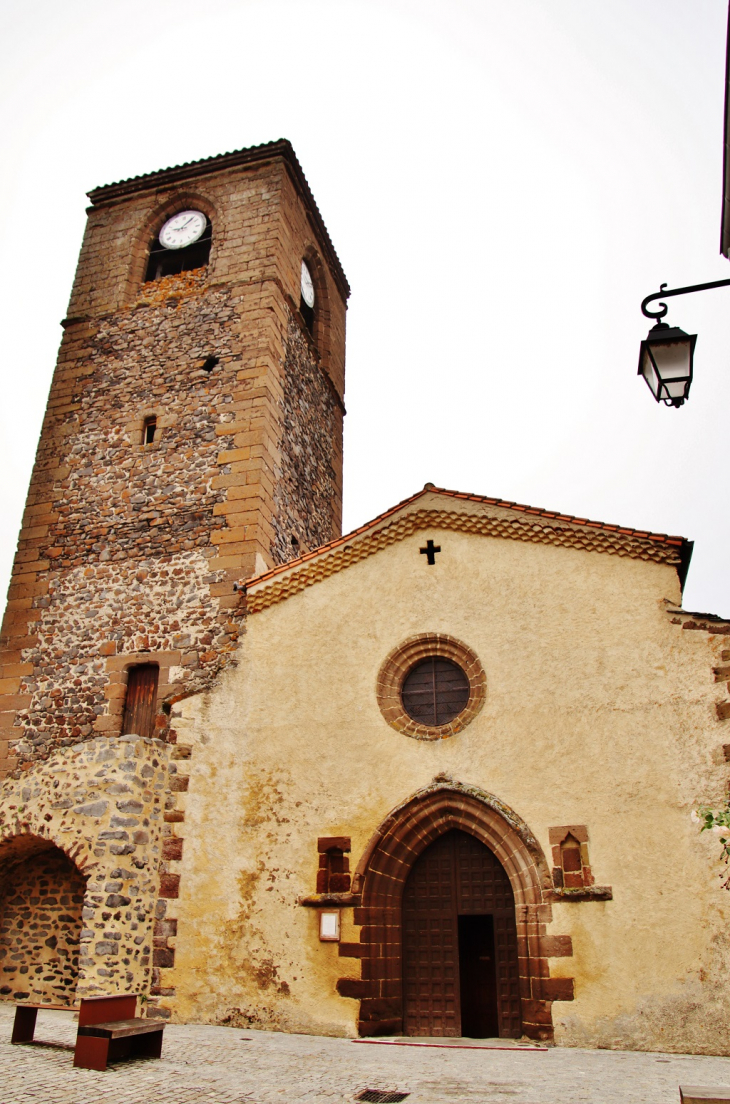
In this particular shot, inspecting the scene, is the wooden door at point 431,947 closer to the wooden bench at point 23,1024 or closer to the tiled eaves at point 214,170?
the wooden bench at point 23,1024

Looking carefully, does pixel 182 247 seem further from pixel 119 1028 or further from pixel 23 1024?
pixel 119 1028

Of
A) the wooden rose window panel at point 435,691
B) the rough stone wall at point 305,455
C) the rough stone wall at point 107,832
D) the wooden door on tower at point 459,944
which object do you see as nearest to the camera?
the wooden door on tower at point 459,944

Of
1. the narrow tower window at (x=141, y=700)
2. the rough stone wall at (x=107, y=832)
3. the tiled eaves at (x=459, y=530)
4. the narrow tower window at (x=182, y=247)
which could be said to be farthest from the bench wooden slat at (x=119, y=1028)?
the narrow tower window at (x=182, y=247)

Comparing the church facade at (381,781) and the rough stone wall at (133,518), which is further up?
the rough stone wall at (133,518)

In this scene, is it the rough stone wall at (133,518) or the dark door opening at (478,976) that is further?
the rough stone wall at (133,518)

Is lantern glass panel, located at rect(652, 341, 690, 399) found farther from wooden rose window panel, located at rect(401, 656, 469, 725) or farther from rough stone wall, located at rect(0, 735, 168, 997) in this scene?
rough stone wall, located at rect(0, 735, 168, 997)

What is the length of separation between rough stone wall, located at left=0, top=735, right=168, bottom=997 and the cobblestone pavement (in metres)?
1.17

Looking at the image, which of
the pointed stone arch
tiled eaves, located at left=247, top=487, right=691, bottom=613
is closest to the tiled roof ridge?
tiled eaves, located at left=247, top=487, right=691, bottom=613

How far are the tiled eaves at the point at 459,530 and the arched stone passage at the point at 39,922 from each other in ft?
14.7

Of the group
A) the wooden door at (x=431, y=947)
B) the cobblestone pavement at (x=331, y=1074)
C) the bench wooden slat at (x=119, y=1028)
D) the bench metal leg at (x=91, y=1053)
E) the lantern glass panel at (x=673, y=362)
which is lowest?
the cobblestone pavement at (x=331, y=1074)

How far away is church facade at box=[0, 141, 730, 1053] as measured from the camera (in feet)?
28.3

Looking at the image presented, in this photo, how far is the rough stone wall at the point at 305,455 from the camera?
14.7 meters

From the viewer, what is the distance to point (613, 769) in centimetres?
905

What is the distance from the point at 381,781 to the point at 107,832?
10.9 feet
